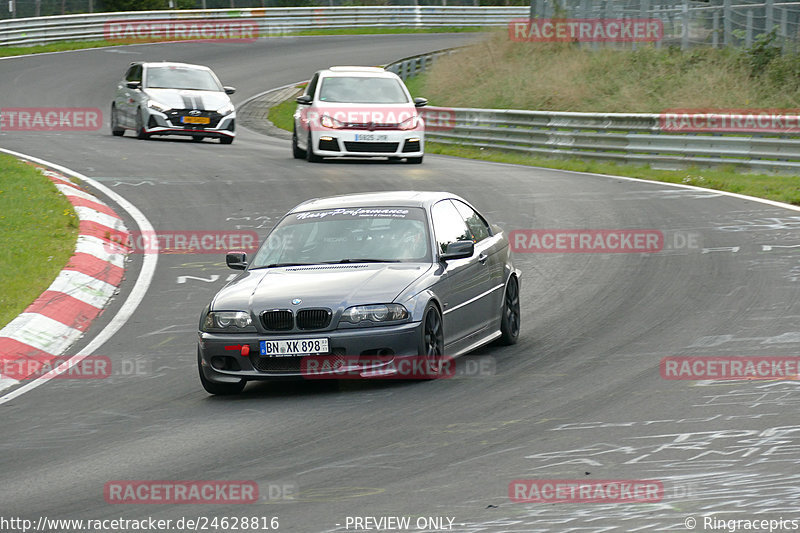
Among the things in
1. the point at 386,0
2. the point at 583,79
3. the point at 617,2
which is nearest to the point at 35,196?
the point at 583,79

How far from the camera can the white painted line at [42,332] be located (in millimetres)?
11125

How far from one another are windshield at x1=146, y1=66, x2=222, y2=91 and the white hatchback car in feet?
13.3

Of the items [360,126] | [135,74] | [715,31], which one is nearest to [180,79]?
[135,74]

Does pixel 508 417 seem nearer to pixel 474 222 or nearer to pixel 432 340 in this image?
pixel 432 340

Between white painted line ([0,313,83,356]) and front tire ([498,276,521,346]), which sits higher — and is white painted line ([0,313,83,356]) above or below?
below

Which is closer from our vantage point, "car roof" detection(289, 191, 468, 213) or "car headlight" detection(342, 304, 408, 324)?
"car headlight" detection(342, 304, 408, 324)

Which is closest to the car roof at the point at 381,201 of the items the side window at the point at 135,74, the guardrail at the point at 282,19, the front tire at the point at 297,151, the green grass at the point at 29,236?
the green grass at the point at 29,236

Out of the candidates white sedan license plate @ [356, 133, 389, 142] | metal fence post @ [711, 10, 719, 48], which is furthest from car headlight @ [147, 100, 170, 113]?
metal fence post @ [711, 10, 719, 48]

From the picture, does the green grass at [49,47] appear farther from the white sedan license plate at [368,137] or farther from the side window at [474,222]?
the side window at [474,222]

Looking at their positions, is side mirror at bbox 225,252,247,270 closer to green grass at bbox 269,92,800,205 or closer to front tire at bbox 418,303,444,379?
front tire at bbox 418,303,444,379

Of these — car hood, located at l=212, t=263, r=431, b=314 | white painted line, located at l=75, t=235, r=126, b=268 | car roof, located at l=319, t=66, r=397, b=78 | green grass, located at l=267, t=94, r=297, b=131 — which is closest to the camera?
car hood, located at l=212, t=263, r=431, b=314

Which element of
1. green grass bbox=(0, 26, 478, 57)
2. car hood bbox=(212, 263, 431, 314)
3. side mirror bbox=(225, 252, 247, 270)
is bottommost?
green grass bbox=(0, 26, 478, 57)

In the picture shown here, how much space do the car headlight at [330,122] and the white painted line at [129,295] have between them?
493 centimetres

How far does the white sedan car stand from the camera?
2759 cm
